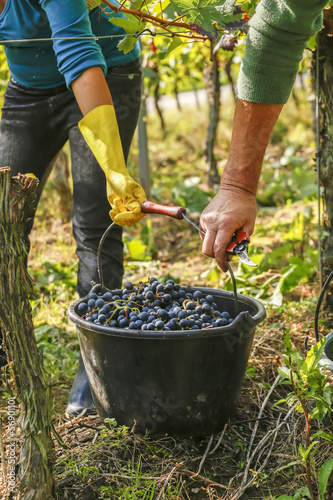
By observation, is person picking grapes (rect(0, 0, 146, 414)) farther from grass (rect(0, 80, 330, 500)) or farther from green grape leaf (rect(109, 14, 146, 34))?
grass (rect(0, 80, 330, 500))

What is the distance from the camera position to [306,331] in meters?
2.16

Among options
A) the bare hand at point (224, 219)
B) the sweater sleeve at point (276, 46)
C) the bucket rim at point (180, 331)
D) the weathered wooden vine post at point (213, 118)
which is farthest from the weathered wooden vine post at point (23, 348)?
the weathered wooden vine post at point (213, 118)

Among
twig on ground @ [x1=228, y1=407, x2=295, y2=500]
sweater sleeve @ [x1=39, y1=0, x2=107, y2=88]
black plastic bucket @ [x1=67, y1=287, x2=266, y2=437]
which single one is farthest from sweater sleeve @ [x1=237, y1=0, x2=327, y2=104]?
twig on ground @ [x1=228, y1=407, x2=295, y2=500]

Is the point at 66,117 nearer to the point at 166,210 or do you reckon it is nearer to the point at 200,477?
the point at 166,210

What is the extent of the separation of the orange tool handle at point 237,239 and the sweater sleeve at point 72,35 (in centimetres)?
69

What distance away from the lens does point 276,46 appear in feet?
4.08

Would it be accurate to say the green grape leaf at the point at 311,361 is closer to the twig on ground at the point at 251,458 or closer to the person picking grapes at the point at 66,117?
the twig on ground at the point at 251,458

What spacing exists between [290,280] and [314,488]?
1.37 meters

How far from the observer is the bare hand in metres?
1.25

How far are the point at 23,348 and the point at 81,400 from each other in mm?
630

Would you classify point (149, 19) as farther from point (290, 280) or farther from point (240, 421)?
point (290, 280)

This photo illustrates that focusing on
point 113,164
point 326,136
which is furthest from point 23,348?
point 326,136

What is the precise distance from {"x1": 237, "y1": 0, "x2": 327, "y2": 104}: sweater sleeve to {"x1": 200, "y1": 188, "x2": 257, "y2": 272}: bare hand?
0.80 ft

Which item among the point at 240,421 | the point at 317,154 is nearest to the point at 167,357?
the point at 240,421
